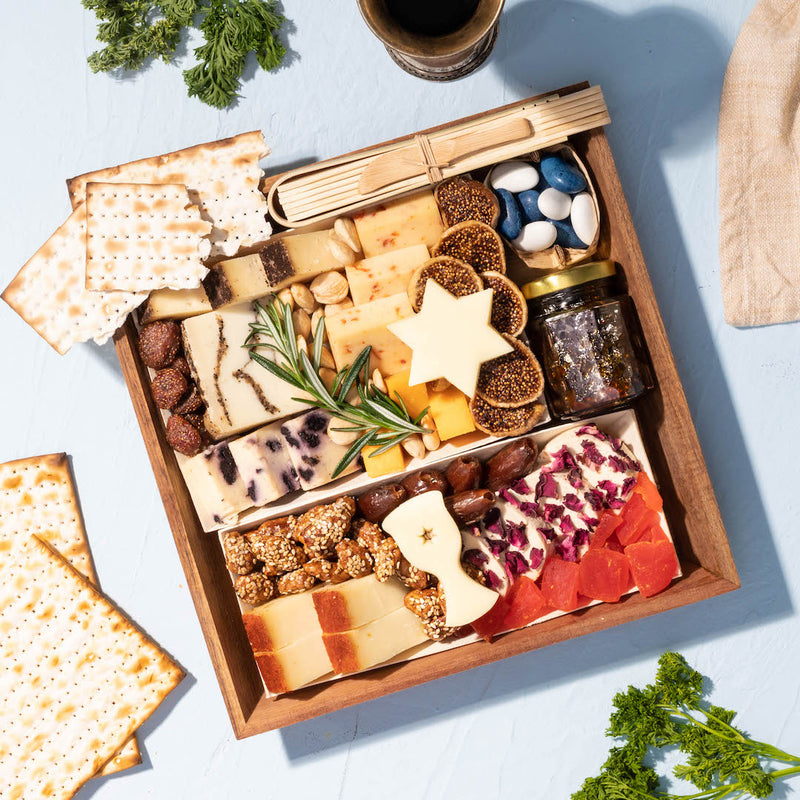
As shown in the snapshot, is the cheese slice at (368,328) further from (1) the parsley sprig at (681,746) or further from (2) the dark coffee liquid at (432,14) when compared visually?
(1) the parsley sprig at (681,746)

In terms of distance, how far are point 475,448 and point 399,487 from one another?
225 mm

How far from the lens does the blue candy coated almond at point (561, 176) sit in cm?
175

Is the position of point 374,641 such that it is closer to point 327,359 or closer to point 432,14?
point 327,359

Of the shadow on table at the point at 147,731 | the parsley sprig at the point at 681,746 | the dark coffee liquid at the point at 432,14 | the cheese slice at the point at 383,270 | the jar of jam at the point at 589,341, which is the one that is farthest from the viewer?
the shadow on table at the point at 147,731

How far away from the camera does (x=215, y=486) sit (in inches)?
70.6

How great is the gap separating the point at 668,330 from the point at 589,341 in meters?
0.41

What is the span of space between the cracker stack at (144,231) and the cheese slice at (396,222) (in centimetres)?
26

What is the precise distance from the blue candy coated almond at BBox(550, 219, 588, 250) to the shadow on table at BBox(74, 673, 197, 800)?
1654 mm

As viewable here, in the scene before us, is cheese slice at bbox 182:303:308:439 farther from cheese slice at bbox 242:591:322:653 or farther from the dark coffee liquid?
the dark coffee liquid

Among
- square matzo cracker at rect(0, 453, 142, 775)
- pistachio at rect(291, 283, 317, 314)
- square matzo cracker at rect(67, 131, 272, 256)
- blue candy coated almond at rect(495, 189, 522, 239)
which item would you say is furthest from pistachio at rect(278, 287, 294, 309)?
square matzo cracker at rect(0, 453, 142, 775)

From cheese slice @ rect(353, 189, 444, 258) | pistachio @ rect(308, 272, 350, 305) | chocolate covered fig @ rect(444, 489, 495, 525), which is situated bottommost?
chocolate covered fig @ rect(444, 489, 495, 525)

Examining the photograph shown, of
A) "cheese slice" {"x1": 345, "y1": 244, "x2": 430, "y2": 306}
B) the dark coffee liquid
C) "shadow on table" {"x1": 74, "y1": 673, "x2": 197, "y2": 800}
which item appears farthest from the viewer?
"shadow on table" {"x1": 74, "y1": 673, "x2": 197, "y2": 800}

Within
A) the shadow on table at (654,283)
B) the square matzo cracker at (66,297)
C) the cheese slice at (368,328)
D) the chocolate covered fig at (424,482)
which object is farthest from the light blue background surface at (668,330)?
the chocolate covered fig at (424,482)

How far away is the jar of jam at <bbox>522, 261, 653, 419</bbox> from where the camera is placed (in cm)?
171
